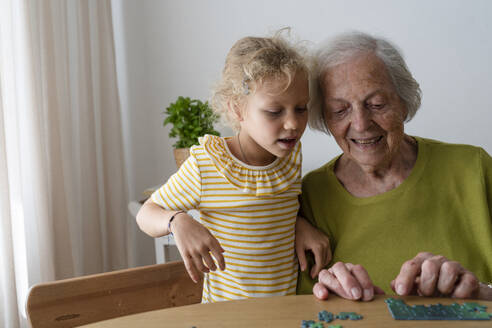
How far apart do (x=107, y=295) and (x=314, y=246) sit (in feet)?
1.83

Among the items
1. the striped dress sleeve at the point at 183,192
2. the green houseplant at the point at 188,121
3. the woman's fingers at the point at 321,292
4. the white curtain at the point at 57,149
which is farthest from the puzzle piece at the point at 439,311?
the white curtain at the point at 57,149

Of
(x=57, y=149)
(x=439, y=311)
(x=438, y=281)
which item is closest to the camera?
(x=439, y=311)

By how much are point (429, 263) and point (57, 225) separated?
197 cm

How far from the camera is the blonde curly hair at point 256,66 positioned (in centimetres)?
125

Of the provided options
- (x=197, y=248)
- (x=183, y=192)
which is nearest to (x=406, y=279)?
(x=197, y=248)

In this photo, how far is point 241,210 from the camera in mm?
1309

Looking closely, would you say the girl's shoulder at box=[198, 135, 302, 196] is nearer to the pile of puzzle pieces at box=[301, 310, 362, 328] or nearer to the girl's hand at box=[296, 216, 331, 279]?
the girl's hand at box=[296, 216, 331, 279]

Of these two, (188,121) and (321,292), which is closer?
(321,292)

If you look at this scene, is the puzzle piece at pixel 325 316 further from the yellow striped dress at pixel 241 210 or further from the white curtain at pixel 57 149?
the white curtain at pixel 57 149

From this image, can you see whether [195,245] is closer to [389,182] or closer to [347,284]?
[347,284]

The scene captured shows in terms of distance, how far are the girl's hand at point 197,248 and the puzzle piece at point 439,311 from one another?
355 millimetres

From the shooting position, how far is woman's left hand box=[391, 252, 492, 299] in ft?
2.96

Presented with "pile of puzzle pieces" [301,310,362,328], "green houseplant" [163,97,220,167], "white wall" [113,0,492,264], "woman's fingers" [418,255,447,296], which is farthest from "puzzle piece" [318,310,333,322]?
"white wall" [113,0,492,264]

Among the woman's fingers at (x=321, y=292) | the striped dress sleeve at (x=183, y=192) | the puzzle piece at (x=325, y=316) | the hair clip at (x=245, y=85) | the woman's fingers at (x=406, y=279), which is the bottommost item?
the puzzle piece at (x=325, y=316)
